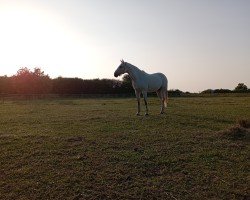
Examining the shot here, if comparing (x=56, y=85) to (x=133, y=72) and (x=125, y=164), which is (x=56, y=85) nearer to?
(x=133, y=72)

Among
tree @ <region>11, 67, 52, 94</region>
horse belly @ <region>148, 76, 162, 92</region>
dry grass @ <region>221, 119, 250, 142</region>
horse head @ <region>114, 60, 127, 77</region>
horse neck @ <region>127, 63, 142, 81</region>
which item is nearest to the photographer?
dry grass @ <region>221, 119, 250, 142</region>

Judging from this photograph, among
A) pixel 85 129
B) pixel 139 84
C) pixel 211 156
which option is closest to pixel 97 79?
pixel 139 84

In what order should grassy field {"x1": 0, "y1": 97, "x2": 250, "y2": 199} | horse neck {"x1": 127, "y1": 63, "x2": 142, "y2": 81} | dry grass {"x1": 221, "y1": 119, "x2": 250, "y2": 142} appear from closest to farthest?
grassy field {"x1": 0, "y1": 97, "x2": 250, "y2": 199} < dry grass {"x1": 221, "y1": 119, "x2": 250, "y2": 142} < horse neck {"x1": 127, "y1": 63, "x2": 142, "y2": 81}

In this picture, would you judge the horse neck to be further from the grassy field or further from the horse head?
the grassy field

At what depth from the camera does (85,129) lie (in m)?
13.2

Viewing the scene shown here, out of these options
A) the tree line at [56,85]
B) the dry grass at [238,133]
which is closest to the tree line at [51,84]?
the tree line at [56,85]

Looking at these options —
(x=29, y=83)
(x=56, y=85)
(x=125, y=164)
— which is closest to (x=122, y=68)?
(x=125, y=164)

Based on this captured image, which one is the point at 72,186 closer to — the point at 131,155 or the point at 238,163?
the point at 131,155

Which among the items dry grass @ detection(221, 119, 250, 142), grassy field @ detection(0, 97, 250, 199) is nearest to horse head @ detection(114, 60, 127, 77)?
grassy field @ detection(0, 97, 250, 199)

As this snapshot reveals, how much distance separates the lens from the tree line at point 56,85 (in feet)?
207

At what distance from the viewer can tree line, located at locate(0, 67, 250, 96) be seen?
6312cm

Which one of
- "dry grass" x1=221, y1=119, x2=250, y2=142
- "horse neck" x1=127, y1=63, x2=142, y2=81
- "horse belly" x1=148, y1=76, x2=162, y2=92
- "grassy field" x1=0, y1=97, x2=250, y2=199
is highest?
"horse neck" x1=127, y1=63, x2=142, y2=81

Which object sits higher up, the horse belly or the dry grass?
the horse belly

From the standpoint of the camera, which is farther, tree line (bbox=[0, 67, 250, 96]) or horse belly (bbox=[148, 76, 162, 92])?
tree line (bbox=[0, 67, 250, 96])
